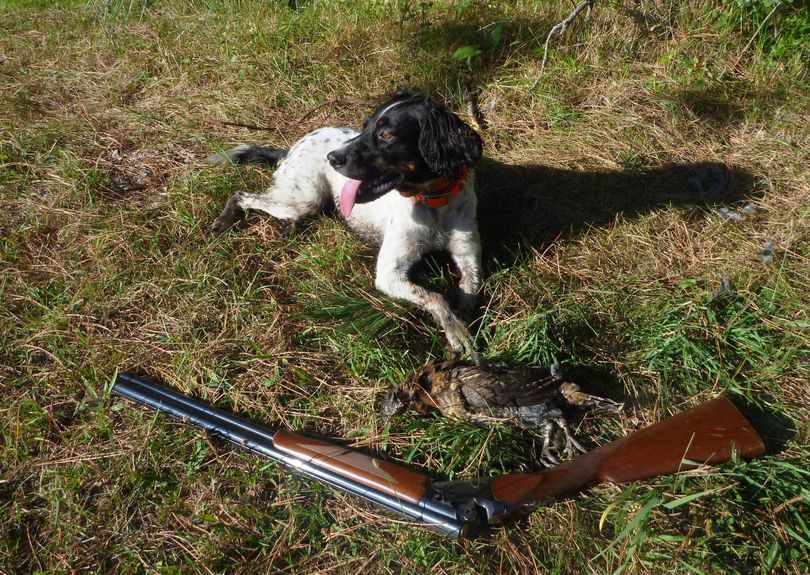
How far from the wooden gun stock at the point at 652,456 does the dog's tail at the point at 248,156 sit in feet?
9.66

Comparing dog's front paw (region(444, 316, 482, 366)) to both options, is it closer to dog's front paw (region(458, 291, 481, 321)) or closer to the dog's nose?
dog's front paw (region(458, 291, 481, 321))

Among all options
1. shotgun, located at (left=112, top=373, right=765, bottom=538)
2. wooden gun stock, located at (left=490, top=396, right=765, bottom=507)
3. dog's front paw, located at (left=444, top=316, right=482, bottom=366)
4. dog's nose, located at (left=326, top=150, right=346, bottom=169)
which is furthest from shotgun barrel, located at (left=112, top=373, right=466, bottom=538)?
dog's nose, located at (left=326, top=150, right=346, bottom=169)

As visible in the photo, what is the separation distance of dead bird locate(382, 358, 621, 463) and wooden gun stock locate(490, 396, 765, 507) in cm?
26

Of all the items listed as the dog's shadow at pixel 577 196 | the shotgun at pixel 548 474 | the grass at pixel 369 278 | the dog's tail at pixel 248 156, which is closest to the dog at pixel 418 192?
the grass at pixel 369 278

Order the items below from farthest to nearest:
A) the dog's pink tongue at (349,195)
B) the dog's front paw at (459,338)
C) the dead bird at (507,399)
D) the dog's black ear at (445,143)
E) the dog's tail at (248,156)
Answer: the dog's tail at (248,156), the dog's pink tongue at (349,195), the dog's black ear at (445,143), the dog's front paw at (459,338), the dead bird at (507,399)

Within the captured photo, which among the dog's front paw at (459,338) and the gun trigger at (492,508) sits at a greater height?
the gun trigger at (492,508)

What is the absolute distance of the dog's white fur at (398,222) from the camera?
3383 mm

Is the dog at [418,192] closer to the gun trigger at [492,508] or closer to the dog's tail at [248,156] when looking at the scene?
the dog's tail at [248,156]

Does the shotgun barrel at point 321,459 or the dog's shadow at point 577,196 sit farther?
the dog's shadow at point 577,196

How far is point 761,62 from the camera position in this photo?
4.78 metres

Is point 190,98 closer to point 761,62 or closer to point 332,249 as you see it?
point 332,249

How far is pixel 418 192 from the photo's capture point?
3.43 meters

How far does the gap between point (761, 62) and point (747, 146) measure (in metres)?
0.92

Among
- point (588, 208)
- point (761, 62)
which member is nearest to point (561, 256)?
point (588, 208)
